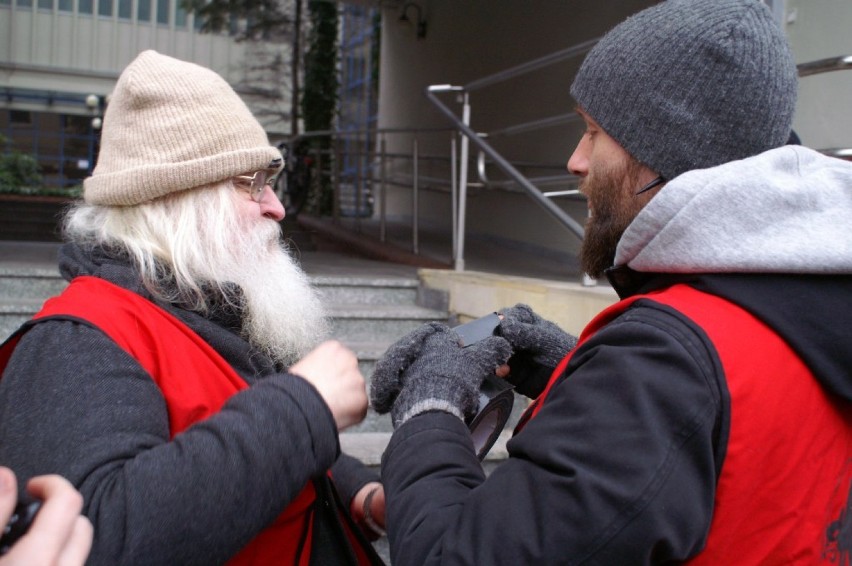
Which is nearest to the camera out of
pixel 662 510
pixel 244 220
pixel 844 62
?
pixel 662 510

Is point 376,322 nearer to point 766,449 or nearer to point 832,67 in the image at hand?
point 832,67

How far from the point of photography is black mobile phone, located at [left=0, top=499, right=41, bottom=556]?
0.57m

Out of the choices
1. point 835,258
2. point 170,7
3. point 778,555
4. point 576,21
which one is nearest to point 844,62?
point 835,258

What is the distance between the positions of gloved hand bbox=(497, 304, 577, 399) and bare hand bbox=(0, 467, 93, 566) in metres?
0.80

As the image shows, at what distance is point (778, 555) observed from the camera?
88 cm

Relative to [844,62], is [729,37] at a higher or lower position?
lower

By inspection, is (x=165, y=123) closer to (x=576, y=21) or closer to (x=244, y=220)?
(x=244, y=220)

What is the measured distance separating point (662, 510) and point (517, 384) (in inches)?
23.9

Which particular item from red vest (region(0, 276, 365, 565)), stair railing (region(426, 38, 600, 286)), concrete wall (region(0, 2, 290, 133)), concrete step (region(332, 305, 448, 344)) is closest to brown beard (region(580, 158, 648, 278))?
red vest (region(0, 276, 365, 565))

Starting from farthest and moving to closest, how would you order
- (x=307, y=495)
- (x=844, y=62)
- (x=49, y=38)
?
(x=49, y=38)
(x=844, y=62)
(x=307, y=495)

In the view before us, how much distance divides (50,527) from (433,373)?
24.2 inches

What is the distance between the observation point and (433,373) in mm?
1122

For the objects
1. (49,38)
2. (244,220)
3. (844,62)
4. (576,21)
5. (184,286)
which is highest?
(49,38)

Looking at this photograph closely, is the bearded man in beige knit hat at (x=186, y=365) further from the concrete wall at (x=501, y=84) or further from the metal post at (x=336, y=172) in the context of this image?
the metal post at (x=336, y=172)
